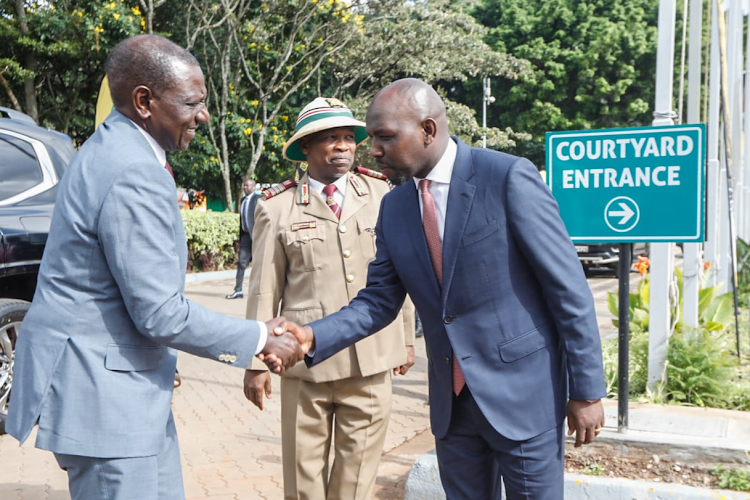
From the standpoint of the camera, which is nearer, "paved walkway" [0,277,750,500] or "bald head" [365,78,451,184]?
"bald head" [365,78,451,184]

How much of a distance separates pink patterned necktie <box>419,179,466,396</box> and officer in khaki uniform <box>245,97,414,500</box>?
2.50 ft

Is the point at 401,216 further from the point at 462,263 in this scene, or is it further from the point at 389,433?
the point at 389,433

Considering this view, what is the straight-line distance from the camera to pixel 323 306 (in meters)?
3.42

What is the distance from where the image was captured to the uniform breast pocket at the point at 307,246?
135 inches

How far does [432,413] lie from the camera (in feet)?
9.36

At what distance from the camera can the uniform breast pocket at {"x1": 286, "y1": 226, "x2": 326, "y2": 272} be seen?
3430mm

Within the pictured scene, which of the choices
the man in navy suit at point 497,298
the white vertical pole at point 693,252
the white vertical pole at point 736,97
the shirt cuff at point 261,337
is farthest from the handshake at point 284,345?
the white vertical pole at point 736,97

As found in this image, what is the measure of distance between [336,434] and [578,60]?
33485 mm

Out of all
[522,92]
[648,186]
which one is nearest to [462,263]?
[648,186]

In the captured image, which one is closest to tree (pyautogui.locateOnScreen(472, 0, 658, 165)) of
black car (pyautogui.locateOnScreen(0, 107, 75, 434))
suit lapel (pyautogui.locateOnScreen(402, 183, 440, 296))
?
black car (pyautogui.locateOnScreen(0, 107, 75, 434))

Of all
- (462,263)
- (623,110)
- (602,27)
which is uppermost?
(602,27)

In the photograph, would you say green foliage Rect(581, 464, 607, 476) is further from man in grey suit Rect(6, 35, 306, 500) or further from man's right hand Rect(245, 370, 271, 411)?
man in grey suit Rect(6, 35, 306, 500)

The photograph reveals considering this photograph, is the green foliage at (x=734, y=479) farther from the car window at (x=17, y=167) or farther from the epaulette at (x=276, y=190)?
the car window at (x=17, y=167)

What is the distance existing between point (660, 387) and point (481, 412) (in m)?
3.09
